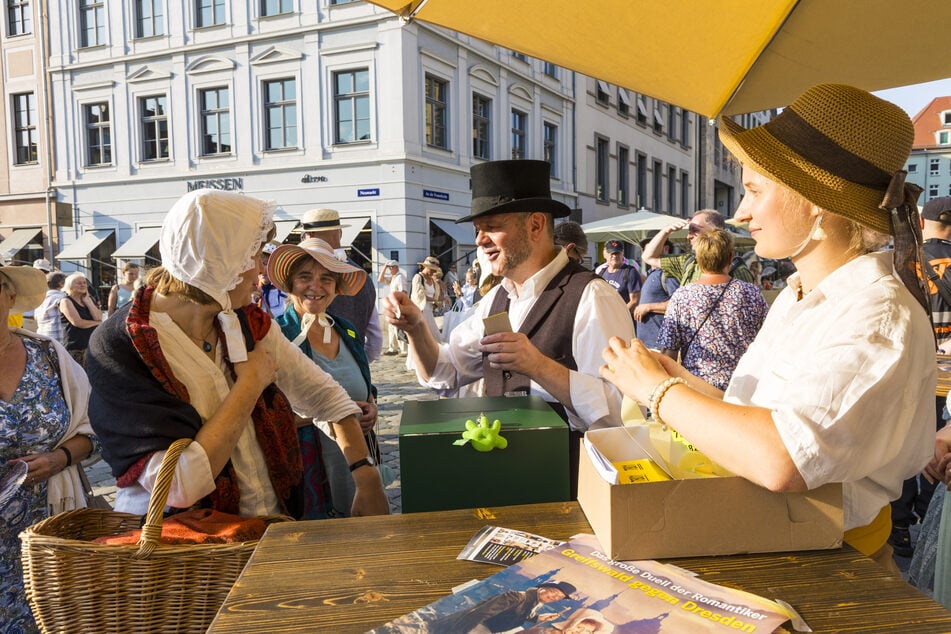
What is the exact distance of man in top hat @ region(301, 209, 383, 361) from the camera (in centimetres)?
416

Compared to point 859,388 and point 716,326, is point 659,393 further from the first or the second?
point 716,326

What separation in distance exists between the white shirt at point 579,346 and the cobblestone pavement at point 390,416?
48cm

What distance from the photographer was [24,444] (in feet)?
7.80

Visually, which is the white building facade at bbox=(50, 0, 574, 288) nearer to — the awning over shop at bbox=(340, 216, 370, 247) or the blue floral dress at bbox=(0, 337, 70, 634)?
the awning over shop at bbox=(340, 216, 370, 247)

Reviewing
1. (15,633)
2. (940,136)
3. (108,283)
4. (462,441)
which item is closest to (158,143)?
Result: (108,283)

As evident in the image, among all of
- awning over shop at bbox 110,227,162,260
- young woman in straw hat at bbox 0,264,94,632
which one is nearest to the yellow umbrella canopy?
young woman in straw hat at bbox 0,264,94,632

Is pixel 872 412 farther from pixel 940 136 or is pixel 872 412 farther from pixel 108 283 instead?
pixel 940 136

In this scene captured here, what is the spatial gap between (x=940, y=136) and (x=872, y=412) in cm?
7570

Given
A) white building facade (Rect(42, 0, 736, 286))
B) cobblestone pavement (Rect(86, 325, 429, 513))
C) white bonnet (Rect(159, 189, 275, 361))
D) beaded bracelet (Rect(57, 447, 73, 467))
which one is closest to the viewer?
white bonnet (Rect(159, 189, 275, 361))

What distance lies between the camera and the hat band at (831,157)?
48.5 inches

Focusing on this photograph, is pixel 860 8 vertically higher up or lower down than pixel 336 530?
higher up

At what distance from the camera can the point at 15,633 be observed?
7.75 feet

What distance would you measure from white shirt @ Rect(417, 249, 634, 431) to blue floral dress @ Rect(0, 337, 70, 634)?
1.44m

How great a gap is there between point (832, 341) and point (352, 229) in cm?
1532
